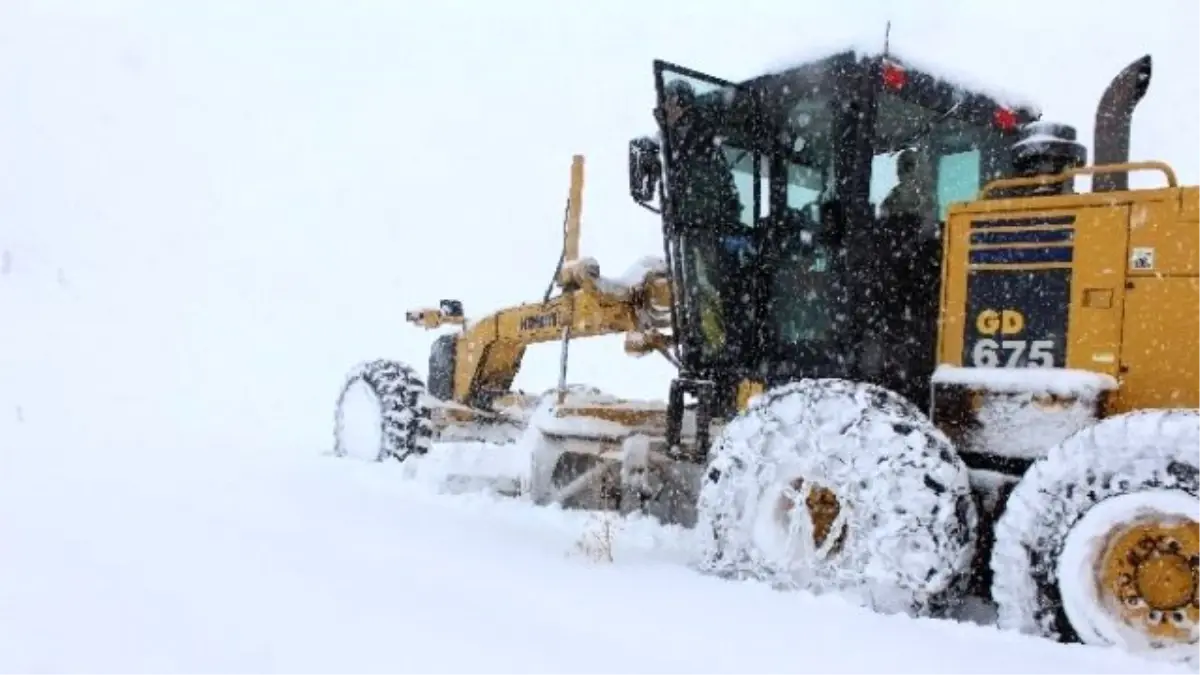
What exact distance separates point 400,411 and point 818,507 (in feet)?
14.8

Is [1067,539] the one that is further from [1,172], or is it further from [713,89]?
[1,172]

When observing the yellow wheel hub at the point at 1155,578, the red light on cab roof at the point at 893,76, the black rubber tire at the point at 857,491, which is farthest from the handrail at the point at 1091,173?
the yellow wheel hub at the point at 1155,578

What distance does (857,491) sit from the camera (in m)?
4.56

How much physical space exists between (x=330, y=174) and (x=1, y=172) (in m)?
8.32

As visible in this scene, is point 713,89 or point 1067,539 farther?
point 713,89

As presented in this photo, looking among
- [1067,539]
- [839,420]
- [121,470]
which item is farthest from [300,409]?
[1067,539]

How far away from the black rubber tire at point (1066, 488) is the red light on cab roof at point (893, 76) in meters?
2.10

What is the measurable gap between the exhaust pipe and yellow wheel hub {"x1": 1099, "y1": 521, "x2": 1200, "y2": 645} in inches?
74.1

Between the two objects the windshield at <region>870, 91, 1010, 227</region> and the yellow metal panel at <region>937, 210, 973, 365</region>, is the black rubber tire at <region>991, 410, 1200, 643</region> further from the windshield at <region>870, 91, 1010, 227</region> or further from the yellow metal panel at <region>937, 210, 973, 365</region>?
the windshield at <region>870, 91, 1010, 227</region>

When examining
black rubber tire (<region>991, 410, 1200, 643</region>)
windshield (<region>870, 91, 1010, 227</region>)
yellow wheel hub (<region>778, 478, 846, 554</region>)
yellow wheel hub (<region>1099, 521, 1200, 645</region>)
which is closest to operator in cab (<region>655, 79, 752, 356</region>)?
windshield (<region>870, 91, 1010, 227</region>)

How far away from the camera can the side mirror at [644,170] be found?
624 cm

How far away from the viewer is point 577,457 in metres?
7.13

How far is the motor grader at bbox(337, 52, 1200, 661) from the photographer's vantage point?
397 cm

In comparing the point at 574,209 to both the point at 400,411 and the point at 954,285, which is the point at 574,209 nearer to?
the point at 400,411
